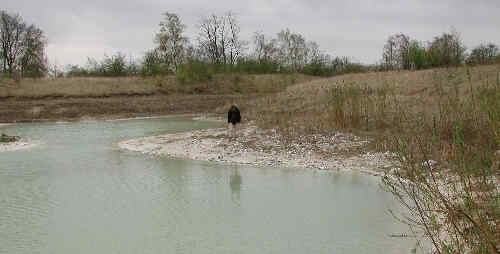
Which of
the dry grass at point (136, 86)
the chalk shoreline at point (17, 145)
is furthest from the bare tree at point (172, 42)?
the chalk shoreline at point (17, 145)

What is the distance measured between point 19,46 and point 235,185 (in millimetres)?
47148

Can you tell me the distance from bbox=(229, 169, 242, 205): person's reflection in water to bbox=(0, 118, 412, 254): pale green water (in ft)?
0.09

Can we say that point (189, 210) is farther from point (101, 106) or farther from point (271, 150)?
point (101, 106)

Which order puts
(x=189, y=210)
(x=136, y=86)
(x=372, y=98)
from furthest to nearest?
1. (x=136, y=86)
2. (x=372, y=98)
3. (x=189, y=210)

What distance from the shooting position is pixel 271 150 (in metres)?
15.1

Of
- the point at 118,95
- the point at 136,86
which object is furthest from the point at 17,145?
the point at 136,86

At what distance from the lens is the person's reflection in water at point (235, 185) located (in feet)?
32.8

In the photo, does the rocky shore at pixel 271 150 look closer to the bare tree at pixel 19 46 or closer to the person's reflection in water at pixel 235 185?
the person's reflection in water at pixel 235 185

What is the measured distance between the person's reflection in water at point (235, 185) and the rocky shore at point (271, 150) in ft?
4.66

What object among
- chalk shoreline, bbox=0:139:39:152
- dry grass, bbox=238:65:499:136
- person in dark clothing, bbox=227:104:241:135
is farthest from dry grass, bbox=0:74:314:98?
person in dark clothing, bbox=227:104:241:135

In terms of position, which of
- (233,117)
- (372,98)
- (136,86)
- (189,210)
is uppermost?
(136,86)

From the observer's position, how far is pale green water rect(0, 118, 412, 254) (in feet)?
23.3

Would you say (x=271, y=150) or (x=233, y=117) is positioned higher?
(x=233, y=117)

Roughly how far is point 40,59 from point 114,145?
36.6 meters
